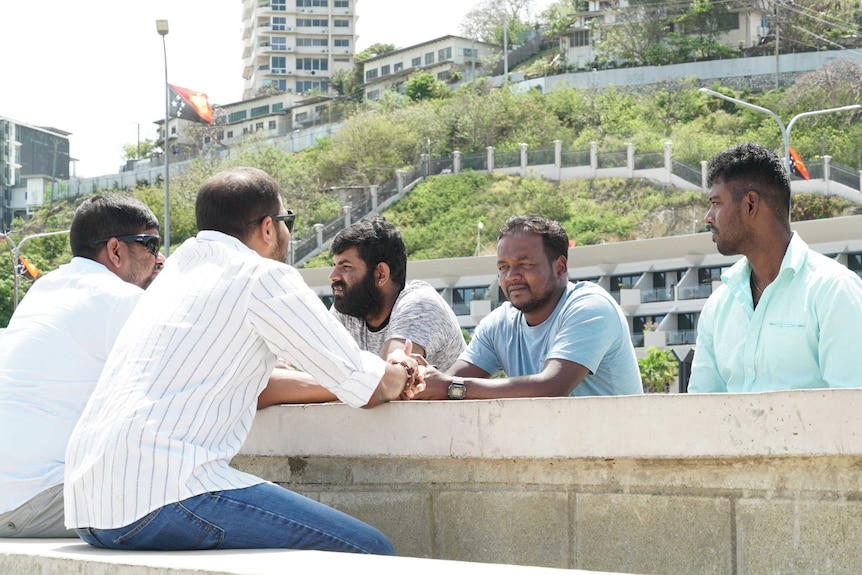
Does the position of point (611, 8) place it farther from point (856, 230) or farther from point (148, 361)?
point (148, 361)


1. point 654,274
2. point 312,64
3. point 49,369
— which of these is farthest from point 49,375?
point 312,64

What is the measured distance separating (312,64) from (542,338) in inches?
5061

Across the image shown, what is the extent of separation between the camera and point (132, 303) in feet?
13.4

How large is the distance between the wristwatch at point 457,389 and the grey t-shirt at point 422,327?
0.74m

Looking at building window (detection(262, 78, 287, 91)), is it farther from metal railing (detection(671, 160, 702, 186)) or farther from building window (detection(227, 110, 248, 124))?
metal railing (detection(671, 160, 702, 186))

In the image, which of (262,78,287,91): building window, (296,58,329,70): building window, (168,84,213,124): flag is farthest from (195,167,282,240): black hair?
(296,58,329,70): building window

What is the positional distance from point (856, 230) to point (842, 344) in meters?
39.3

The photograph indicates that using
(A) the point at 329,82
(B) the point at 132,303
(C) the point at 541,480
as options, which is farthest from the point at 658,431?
(A) the point at 329,82

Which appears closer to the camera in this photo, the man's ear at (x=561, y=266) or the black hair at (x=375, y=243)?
the man's ear at (x=561, y=266)

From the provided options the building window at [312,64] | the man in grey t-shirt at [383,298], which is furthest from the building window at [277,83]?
the man in grey t-shirt at [383,298]

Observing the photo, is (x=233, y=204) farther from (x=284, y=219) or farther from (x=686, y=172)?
(x=686, y=172)

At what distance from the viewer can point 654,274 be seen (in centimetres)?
4516

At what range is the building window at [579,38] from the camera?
87750mm

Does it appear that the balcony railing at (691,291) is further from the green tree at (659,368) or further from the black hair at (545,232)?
the black hair at (545,232)
